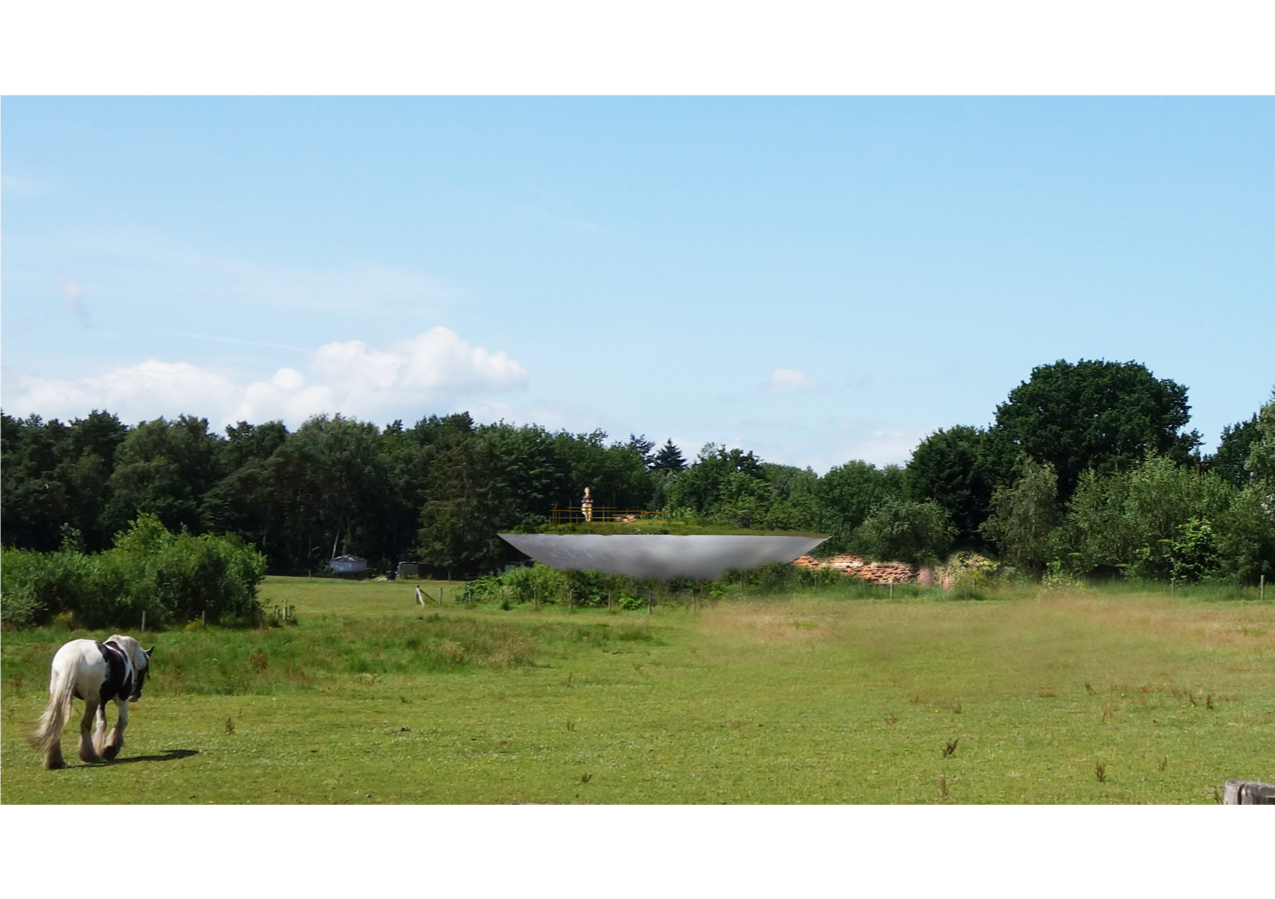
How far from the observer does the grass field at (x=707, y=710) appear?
13.0 metres

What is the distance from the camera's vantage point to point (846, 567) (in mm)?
57625

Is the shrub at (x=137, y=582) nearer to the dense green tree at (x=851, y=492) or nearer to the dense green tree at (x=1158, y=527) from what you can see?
the dense green tree at (x=1158, y=527)

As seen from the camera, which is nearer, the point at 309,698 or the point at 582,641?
the point at 309,698

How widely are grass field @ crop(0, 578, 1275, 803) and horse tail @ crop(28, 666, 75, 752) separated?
468 millimetres

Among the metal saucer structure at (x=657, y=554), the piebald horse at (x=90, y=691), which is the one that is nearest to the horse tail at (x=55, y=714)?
the piebald horse at (x=90, y=691)

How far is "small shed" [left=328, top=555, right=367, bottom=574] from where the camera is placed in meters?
85.8

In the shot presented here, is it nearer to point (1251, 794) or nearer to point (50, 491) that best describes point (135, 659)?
point (1251, 794)

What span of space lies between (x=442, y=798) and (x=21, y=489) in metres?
68.8

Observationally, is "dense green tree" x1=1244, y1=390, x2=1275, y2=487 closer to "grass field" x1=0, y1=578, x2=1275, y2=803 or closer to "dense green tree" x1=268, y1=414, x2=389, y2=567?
"grass field" x1=0, y1=578, x2=1275, y2=803

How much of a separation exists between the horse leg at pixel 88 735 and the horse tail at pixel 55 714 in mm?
442

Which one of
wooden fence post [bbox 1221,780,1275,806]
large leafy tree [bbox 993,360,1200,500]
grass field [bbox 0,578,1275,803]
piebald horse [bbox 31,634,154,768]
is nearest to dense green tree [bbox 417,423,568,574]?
large leafy tree [bbox 993,360,1200,500]

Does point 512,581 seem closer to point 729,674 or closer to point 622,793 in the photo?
point 729,674
